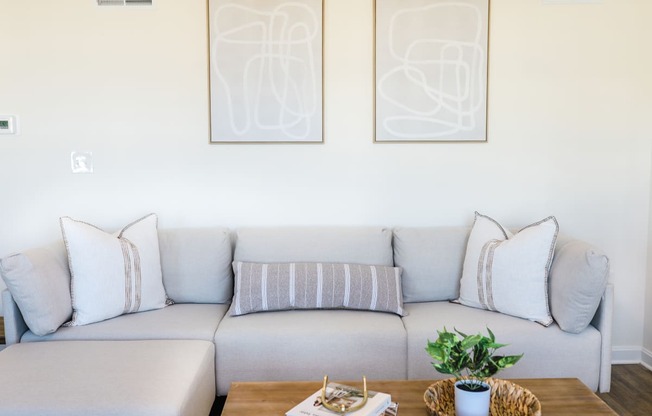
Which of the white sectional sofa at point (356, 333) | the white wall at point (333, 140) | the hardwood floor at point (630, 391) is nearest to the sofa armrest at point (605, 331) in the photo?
the white sectional sofa at point (356, 333)

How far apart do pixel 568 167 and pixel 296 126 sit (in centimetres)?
157

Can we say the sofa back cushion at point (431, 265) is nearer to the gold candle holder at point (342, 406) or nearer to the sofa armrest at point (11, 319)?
the gold candle holder at point (342, 406)

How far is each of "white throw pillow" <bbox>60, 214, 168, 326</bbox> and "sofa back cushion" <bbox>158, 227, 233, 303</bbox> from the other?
0.42 feet

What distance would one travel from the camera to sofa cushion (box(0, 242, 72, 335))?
2.32 m

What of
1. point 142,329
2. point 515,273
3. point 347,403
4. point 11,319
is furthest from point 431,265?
point 11,319

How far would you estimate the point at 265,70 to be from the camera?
121 inches

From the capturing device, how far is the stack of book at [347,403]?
163 centimetres

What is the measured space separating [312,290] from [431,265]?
2.15ft

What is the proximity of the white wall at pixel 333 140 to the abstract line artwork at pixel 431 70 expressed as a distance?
0.23 ft

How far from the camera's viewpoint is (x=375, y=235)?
2957mm

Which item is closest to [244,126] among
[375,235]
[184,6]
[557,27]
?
[184,6]

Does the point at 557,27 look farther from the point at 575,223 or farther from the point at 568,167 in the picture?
the point at 575,223

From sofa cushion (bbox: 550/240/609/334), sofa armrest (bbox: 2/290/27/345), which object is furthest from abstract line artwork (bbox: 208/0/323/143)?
sofa cushion (bbox: 550/240/609/334)

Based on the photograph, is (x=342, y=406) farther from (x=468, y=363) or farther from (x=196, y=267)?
(x=196, y=267)
